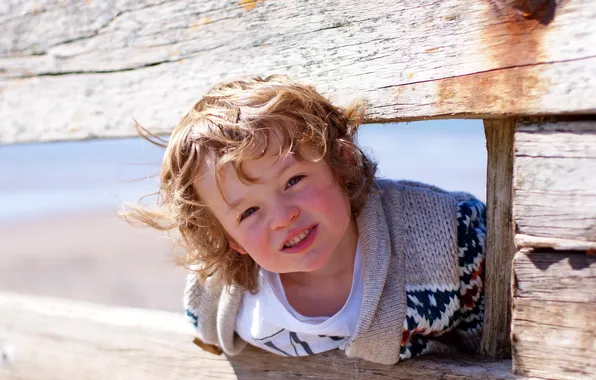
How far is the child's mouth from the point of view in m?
1.58

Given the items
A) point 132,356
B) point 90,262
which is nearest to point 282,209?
point 132,356

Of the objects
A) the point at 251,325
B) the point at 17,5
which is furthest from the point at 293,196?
the point at 17,5

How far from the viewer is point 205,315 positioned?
1.88 m

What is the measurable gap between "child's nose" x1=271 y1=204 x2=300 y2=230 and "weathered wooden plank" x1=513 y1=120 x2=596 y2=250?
0.49m

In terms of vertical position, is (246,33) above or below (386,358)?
above

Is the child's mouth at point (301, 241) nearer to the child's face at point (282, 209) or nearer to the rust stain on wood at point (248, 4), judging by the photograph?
the child's face at point (282, 209)

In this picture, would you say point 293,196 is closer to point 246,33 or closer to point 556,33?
point 246,33

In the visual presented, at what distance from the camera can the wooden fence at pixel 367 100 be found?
4.09 feet

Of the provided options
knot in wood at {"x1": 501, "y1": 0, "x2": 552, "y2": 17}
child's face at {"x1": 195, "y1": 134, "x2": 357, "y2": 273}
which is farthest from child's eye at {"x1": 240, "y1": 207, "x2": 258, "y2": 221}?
knot in wood at {"x1": 501, "y1": 0, "x2": 552, "y2": 17}

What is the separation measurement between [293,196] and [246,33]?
0.46 meters

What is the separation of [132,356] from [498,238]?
1209 mm

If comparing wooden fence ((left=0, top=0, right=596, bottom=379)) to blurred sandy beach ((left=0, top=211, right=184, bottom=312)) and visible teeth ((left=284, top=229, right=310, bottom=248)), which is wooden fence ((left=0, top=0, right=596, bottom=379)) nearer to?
visible teeth ((left=284, top=229, right=310, bottom=248))

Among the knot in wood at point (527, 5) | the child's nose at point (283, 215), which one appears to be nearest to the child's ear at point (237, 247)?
the child's nose at point (283, 215)

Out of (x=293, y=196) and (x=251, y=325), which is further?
(x=251, y=325)
